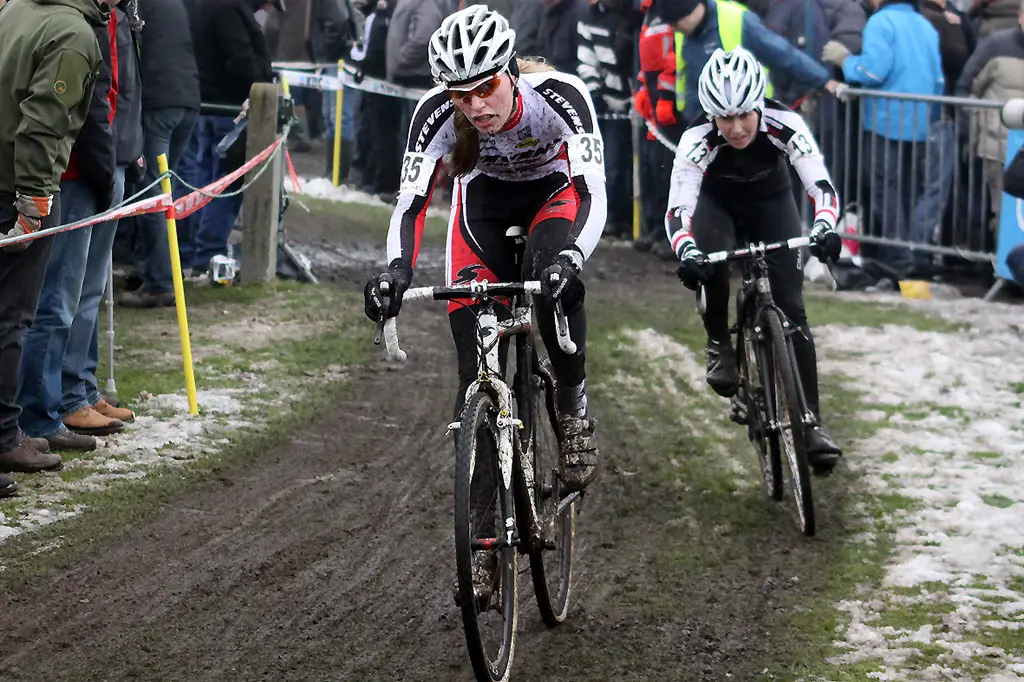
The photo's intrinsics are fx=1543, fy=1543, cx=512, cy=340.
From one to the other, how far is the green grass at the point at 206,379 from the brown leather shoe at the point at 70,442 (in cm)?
6

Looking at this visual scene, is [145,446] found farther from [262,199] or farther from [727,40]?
[727,40]

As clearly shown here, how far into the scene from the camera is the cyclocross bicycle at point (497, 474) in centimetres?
511

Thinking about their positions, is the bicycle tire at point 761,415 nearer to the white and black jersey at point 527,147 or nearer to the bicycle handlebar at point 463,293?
the white and black jersey at point 527,147

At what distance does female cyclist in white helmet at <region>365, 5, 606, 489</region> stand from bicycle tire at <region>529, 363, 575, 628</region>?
0.07 meters

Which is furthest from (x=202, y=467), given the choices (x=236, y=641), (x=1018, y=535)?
(x=1018, y=535)

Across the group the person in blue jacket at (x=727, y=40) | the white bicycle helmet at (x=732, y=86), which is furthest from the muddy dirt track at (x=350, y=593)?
the person in blue jacket at (x=727, y=40)

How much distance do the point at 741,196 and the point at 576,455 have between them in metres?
2.69

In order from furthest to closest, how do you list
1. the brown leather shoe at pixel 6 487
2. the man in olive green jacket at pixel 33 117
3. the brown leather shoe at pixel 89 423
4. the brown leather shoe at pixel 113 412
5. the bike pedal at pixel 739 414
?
the brown leather shoe at pixel 113 412
the brown leather shoe at pixel 89 423
the bike pedal at pixel 739 414
the brown leather shoe at pixel 6 487
the man in olive green jacket at pixel 33 117

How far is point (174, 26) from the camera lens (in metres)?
11.3

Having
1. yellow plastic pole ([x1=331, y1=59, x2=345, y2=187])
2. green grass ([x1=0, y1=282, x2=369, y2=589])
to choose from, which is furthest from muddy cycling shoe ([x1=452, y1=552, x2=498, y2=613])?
yellow plastic pole ([x1=331, y1=59, x2=345, y2=187])

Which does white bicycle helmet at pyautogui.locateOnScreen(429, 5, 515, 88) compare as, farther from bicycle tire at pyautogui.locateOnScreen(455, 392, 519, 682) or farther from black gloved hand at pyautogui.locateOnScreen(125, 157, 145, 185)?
black gloved hand at pyautogui.locateOnScreen(125, 157, 145, 185)

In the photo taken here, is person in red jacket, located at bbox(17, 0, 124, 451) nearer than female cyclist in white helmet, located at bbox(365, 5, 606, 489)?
No

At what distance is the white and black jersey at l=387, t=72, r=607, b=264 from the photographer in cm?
602

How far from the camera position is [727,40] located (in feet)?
46.6
